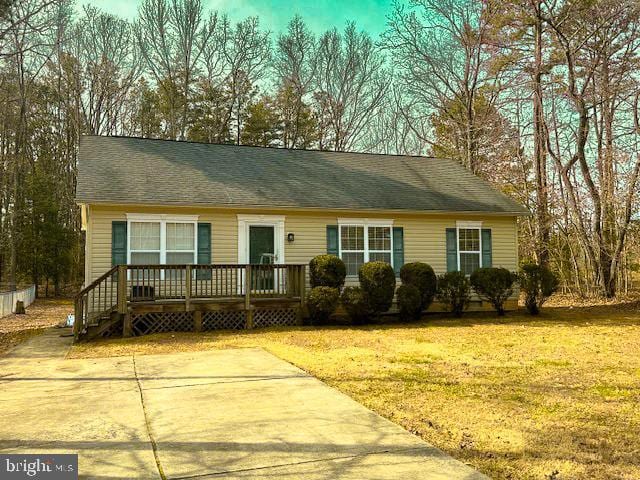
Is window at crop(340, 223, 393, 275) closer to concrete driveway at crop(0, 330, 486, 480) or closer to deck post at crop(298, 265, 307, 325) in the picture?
deck post at crop(298, 265, 307, 325)

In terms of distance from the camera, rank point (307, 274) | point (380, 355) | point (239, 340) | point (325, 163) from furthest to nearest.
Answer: point (325, 163) → point (307, 274) → point (239, 340) → point (380, 355)

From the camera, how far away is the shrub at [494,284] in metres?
13.7

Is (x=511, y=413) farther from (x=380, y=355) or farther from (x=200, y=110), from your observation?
(x=200, y=110)

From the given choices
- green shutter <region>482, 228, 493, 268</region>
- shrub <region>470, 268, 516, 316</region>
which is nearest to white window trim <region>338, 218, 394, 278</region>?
shrub <region>470, 268, 516, 316</region>

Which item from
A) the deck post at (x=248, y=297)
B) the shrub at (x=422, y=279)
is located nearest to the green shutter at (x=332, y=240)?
the shrub at (x=422, y=279)

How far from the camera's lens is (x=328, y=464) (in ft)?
11.6

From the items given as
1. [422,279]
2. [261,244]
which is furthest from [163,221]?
[422,279]

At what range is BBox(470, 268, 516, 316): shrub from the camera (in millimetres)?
13695

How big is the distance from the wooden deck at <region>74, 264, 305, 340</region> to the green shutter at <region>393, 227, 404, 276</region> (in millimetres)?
3149

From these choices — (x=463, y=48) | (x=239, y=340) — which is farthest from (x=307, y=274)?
(x=463, y=48)

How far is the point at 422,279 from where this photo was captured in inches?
518

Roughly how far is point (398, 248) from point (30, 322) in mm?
10710

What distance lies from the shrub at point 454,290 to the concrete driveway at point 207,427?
7617 mm

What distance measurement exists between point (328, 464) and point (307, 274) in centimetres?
996
